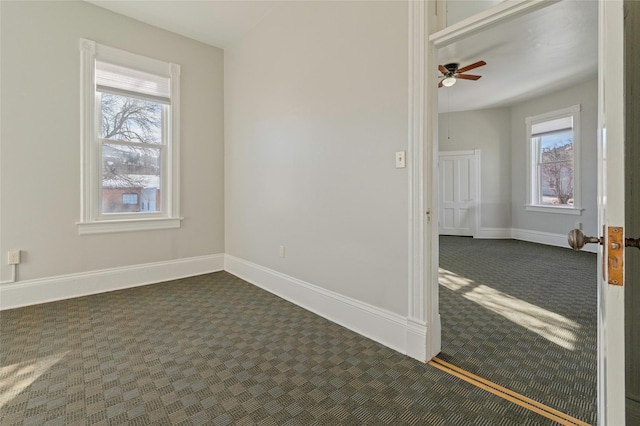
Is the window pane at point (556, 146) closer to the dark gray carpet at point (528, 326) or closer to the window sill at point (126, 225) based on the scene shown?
the dark gray carpet at point (528, 326)

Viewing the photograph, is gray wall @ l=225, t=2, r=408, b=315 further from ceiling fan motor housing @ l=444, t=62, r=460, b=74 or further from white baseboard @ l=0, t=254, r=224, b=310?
ceiling fan motor housing @ l=444, t=62, r=460, b=74

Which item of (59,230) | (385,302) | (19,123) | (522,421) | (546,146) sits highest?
(546,146)

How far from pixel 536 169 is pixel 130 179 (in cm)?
727

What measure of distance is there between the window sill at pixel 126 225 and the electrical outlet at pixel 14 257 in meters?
0.49

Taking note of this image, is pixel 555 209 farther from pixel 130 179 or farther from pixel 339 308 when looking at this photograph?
pixel 130 179

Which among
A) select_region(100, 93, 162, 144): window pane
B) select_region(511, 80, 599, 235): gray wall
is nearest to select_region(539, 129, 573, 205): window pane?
select_region(511, 80, 599, 235): gray wall

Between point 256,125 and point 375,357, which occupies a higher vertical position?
point 256,125

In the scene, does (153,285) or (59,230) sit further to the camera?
(153,285)

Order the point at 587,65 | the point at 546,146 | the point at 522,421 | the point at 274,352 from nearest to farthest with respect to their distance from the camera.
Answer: the point at 522,421 → the point at 274,352 → the point at 587,65 → the point at 546,146

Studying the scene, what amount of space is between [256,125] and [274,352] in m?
2.49

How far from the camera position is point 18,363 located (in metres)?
1.87

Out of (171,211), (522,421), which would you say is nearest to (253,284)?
(171,211)

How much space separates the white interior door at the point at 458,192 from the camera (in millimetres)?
7305

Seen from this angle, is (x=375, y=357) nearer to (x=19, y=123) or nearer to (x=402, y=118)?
(x=402, y=118)
